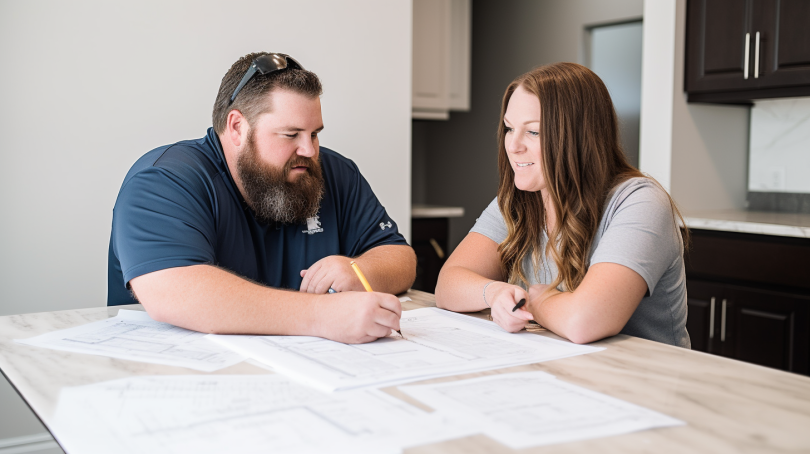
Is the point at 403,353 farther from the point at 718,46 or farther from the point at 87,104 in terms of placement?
the point at 718,46

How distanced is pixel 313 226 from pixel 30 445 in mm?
1411

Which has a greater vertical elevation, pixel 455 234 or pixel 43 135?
pixel 43 135

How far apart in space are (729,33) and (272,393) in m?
2.78

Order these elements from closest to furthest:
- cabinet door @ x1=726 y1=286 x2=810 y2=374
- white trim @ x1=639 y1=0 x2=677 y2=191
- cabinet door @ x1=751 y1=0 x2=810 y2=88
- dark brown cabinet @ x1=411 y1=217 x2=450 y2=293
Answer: cabinet door @ x1=726 y1=286 x2=810 y2=374 < cabinet door @ x1=751 y1=0 x2=810 y2=88 < white trim @ x1=639 y1=0 x2=677 y2=191 < dark brown cabinet @ x1=411 y1=217 x2=450 y2=293

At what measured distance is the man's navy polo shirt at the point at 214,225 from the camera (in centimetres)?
129

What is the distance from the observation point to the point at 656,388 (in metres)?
0.87

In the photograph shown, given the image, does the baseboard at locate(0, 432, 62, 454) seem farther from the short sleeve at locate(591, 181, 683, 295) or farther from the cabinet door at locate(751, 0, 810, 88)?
the cabinet door at locate(751, 0, 810, 88)

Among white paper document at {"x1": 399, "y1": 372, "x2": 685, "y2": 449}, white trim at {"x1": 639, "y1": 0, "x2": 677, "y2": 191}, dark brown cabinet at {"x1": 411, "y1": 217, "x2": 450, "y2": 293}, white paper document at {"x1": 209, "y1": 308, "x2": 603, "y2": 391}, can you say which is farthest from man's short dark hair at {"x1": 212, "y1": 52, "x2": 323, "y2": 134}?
dark brown cabinet at {"x1": 411, "y1": 217, "x2": 450, "y2": 293}

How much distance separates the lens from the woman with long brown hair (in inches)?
48.9

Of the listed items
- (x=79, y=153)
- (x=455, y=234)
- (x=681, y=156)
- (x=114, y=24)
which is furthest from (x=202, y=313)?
(x=455, y=234)

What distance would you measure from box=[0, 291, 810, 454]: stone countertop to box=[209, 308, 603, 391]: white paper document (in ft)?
0.13

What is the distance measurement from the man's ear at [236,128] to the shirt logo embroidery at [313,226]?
0.86ft

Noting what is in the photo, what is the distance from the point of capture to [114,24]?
2.36 m

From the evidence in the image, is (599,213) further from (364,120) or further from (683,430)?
(364,120)
